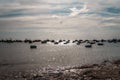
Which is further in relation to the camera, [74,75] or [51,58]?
[51,58]

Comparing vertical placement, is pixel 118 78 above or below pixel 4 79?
above

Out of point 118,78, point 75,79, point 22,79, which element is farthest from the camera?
point 22,79

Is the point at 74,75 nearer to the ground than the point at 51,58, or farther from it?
farther from it

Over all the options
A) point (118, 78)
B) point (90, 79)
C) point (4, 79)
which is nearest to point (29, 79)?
point (4, 79)

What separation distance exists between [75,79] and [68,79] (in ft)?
3.11

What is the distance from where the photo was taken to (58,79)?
29.9 m

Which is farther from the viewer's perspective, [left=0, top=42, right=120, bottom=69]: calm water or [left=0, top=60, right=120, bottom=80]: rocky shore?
[left=0, top=42, right=120, bottom=69]: calm water

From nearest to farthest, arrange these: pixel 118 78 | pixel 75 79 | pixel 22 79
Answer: pixel 118 78, pixel 75 79, pixel 22 79

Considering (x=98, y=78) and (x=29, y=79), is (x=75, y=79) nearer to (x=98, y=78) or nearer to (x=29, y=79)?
(x=98, y=78)

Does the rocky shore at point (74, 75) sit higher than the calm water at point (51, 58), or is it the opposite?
the rocky shore at point (74, 75)

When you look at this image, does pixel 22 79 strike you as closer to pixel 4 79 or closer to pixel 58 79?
pixel 4 79

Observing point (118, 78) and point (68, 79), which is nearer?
point (118, 78)

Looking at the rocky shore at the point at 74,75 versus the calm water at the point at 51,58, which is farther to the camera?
the calm water at the point at 51,58

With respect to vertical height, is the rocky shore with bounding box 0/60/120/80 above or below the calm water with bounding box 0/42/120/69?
above
